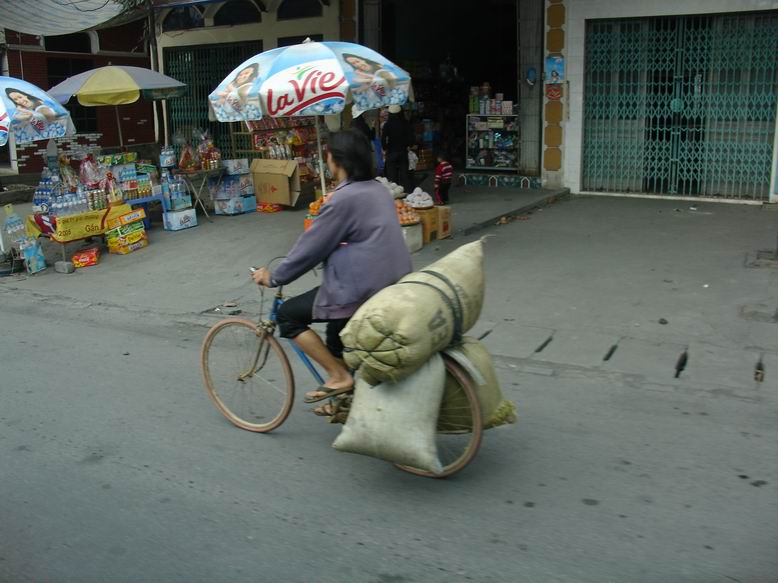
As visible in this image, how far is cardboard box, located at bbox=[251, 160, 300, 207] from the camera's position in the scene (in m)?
13.0

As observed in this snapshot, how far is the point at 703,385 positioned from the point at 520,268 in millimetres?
3535

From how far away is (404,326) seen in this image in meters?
3.76

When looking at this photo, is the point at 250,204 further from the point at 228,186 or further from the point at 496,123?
the point at 496,123

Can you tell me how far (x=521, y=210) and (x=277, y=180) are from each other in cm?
388

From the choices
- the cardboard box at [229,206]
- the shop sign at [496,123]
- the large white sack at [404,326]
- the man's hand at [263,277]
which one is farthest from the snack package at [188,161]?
the large white sack at [404,326]

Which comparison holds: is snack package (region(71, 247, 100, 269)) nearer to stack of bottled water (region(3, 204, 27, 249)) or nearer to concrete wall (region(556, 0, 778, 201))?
stack of bottled water (region(3, 204, 27, 249))

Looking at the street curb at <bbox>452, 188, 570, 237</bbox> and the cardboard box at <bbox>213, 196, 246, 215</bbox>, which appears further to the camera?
the cardboard box at <bbox>213, 196, 246, 215</bbox>

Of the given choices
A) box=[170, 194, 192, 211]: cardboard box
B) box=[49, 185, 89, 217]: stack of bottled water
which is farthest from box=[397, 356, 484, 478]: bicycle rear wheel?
box=[170, 194, 192, 211]: cardboard box

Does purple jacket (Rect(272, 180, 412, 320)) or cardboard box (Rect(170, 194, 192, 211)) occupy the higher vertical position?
purple jacket (Rect(272, 180, 412, 320))

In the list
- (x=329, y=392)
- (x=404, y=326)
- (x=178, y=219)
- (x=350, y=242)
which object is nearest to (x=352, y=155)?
(x=350, y=242)

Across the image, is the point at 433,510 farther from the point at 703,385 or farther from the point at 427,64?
the point at 427,64

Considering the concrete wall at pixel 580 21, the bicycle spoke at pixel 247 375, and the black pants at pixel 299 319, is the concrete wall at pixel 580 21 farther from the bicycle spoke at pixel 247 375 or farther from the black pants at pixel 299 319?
the black pants at pixel 299 319

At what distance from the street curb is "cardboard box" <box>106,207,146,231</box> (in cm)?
417

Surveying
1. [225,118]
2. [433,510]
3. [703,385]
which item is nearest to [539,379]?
[703,385]
